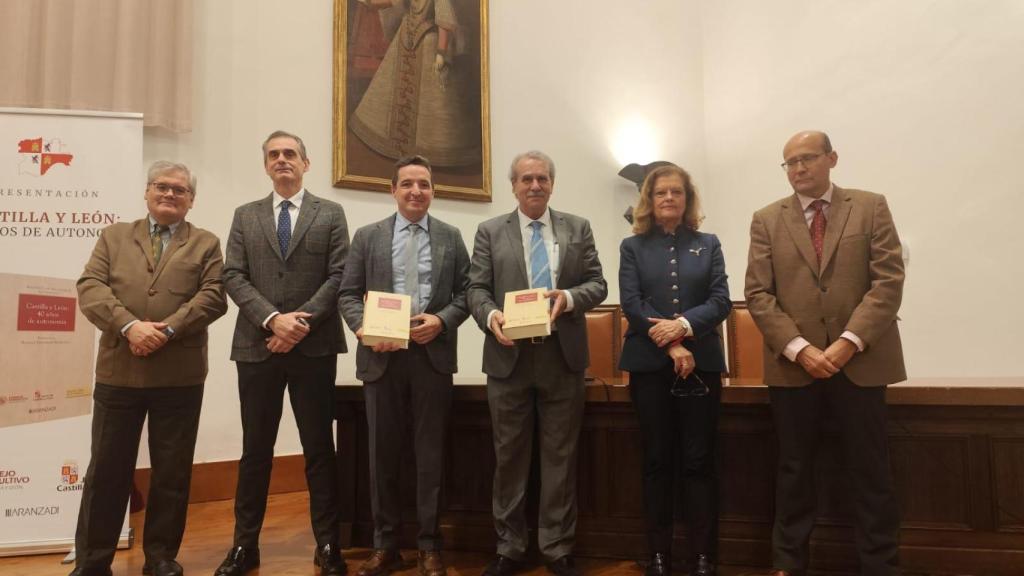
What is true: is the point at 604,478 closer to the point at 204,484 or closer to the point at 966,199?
the point at 204,484

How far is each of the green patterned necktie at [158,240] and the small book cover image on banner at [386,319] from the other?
937 millimetres

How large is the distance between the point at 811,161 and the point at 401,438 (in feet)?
6.22

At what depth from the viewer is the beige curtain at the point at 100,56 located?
3875 millimetres

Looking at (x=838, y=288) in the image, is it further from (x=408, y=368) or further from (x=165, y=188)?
(x=165, y=188)

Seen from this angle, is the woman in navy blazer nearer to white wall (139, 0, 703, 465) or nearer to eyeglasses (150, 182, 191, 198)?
white wall (139, 0, 703, 465)

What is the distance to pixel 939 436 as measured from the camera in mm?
2695

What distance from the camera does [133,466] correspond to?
273 centimetres

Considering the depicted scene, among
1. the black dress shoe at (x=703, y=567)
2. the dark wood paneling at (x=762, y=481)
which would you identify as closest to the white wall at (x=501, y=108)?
the dark wood paneling at (x=762, y=481)

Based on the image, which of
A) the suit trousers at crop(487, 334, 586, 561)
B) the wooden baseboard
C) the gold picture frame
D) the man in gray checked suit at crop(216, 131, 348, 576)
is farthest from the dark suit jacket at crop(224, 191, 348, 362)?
the gold picture frame

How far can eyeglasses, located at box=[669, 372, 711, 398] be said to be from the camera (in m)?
2.58

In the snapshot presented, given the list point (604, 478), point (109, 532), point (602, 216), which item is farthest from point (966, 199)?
point (109, 532)

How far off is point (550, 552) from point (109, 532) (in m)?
1.72

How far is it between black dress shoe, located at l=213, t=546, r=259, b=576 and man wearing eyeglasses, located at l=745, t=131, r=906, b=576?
2044 millimetres

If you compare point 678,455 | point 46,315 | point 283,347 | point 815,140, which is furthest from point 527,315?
point 46,315
